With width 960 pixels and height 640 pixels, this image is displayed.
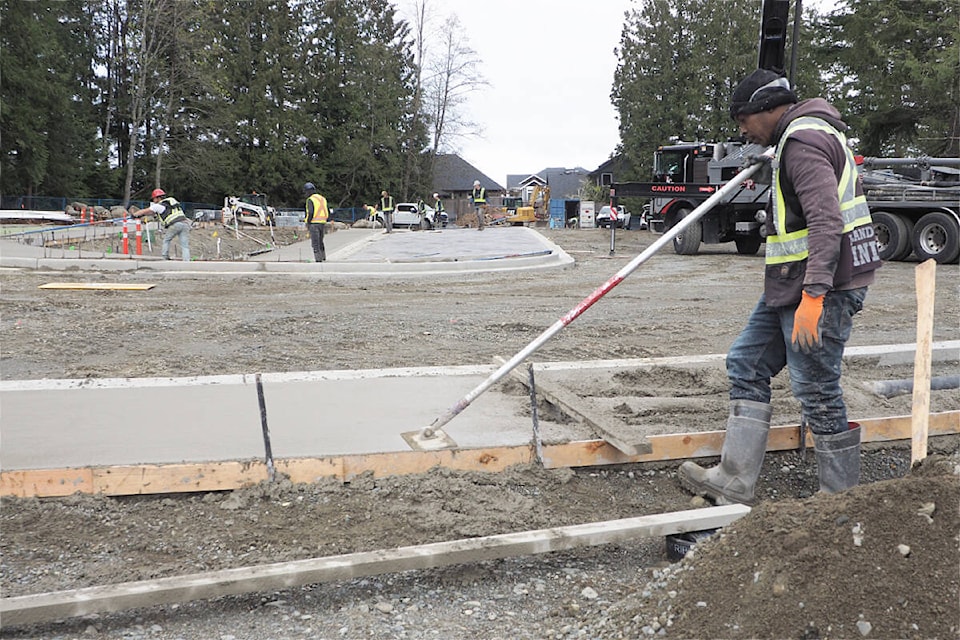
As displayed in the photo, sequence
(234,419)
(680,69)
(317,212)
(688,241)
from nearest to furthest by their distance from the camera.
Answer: (234,419) → (317,212) → (688,241) → (680,69)

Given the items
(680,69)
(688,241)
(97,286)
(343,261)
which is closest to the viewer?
(97,286)

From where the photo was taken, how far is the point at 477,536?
123 inches

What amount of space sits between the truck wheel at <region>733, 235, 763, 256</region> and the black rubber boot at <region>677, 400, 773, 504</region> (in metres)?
16.3

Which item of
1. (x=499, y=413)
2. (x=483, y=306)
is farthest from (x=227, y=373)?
(x=483, y=306)

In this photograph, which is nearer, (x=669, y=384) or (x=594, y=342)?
(x=669, y=384)

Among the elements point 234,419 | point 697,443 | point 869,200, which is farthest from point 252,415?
point 869,200

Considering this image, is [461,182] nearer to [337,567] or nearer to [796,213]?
[796,213]

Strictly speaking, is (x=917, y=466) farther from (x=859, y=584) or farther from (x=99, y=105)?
(x=99, y=105)

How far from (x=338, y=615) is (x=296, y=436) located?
61.3 inches

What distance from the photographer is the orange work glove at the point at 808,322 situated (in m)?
3.00

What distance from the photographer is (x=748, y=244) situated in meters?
19.2

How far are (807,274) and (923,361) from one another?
28.8 inches

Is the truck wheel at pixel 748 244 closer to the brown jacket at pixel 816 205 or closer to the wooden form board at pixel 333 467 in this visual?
the wooden form board at pixel 333 467

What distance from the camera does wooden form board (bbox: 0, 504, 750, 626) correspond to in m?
2.47
